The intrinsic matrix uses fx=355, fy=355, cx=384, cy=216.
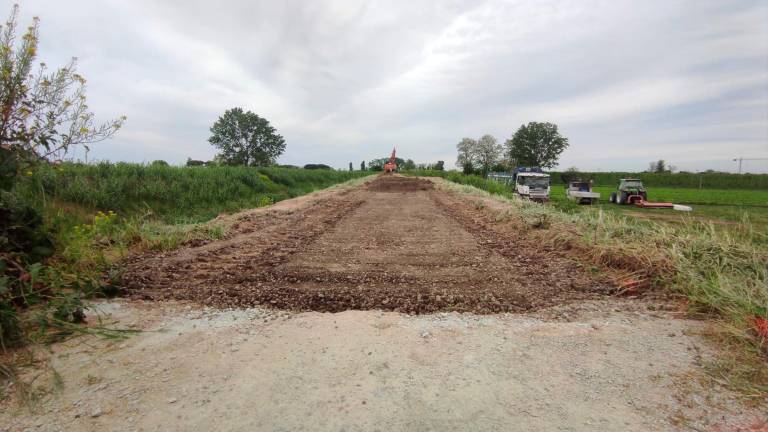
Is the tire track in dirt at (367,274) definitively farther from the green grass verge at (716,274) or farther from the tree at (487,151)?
the tree at (487,151)

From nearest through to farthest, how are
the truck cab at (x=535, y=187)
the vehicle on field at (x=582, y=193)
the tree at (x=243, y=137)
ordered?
the truck cab at (x=535, y=187)
the vehicle on field at (x=582, y=193)
the tree at (x=243, y=137)

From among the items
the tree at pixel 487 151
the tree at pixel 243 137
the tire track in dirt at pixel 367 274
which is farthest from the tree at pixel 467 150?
the tire track in dirt at pixel 367 274

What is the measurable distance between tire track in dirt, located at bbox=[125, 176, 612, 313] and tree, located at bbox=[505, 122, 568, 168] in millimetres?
76125

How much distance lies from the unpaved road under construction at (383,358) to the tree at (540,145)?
78.1m

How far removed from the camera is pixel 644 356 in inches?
96.0

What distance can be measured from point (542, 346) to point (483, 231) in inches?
202

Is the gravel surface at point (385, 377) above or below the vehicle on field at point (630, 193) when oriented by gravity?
below

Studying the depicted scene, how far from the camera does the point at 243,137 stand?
49.2 metres

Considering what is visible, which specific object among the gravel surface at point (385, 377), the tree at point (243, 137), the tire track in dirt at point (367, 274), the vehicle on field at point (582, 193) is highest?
the tree at point (243, 137)

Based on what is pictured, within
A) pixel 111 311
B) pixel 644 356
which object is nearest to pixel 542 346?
pixel 644 356

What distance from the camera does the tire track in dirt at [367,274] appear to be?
345 centimetres

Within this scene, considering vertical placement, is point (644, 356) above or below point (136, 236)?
below

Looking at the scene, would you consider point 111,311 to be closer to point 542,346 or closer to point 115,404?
point 115,404

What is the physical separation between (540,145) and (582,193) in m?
64.5
